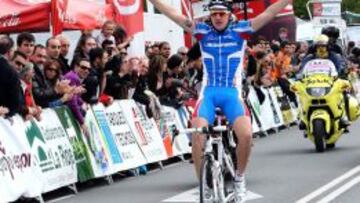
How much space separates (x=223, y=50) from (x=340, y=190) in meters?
2.97

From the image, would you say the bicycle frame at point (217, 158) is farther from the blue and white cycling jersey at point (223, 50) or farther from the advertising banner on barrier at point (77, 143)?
the advertising banner on barrier at point (77, 143)

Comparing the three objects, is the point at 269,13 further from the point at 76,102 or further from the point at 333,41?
the point at 333,41

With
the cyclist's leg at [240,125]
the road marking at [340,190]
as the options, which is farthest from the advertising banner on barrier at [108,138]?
the cyclist's leg at [240,125]

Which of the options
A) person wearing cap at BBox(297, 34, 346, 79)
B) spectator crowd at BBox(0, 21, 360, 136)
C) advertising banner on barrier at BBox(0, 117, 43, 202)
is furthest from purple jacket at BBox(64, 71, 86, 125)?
person wearing cap at BBox(297, 34, 346, 79)

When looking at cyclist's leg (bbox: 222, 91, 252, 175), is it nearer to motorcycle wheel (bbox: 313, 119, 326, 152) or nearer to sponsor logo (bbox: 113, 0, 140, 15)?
motorcycle wheel (bbox: 313, 119, 326, 152)

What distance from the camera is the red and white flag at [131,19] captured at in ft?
62.2

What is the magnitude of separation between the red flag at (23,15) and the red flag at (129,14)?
2.32m

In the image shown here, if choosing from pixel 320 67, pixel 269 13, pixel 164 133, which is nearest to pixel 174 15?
pixel 269 13

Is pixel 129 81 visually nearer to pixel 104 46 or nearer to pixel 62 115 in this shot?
pixel 104 46

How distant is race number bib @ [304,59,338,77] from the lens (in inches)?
703

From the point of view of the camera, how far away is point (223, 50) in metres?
10.9

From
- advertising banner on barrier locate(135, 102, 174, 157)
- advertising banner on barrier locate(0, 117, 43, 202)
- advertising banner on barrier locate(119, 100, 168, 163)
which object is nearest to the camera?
advertising banner on barrier locate(0, 117, 43, 202)

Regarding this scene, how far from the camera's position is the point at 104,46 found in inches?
678

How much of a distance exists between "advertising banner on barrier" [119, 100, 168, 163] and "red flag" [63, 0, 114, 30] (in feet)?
5.45
